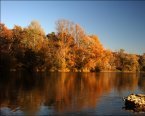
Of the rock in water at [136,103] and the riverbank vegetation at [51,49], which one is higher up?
the riverbank vegetation at [51,49]

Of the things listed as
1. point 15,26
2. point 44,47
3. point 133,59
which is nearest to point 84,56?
point 44,47

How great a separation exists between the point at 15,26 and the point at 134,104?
273 feet

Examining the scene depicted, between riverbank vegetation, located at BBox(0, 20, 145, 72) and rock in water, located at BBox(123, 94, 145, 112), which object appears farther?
riverbank vegetation, located at BBox(0, 20, 145, 72)

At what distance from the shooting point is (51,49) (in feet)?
340

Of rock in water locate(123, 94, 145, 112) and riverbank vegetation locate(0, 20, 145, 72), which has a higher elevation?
riverbank vegetation locate(0, 20, 145, 72)

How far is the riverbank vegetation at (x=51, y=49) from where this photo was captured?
103 m

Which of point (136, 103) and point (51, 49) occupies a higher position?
point (51, 49)

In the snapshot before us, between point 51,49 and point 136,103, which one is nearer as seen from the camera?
point 136,103

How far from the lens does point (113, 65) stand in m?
140

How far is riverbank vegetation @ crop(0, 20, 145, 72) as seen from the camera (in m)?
103

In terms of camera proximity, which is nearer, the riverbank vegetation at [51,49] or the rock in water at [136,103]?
the rock in water at [136,103]

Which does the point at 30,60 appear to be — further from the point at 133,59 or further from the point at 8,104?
the point at 8,104

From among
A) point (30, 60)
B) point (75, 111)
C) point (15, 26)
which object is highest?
point (15, 26)

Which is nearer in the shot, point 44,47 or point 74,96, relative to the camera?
point 74,96
